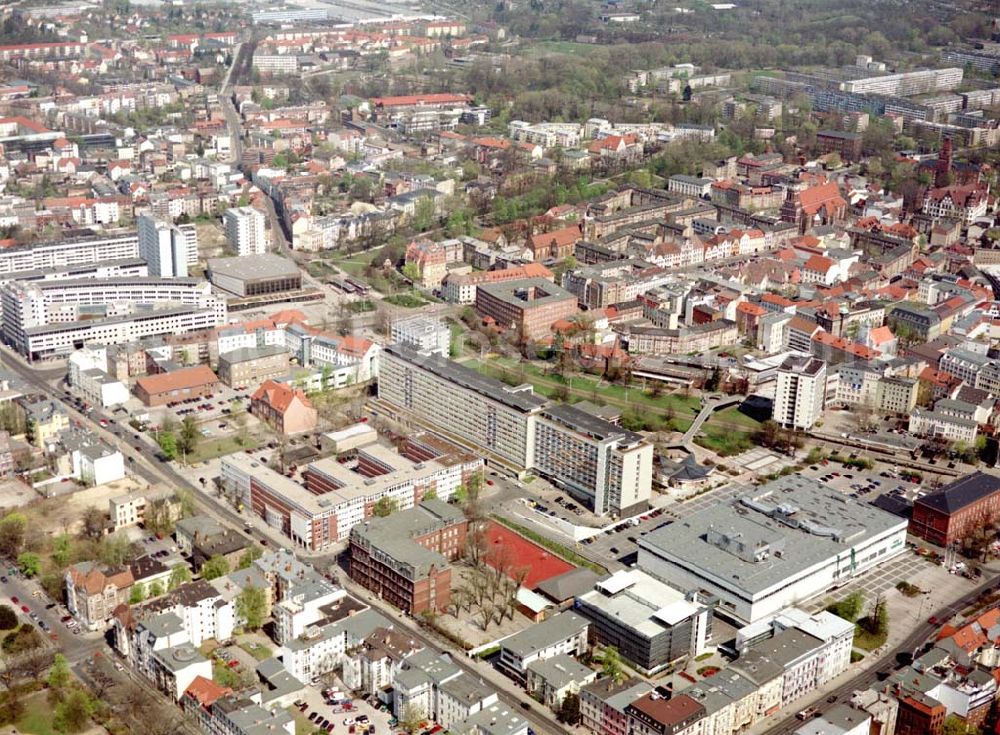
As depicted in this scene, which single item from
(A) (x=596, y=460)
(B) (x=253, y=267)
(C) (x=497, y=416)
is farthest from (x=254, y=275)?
(A) (x=596, y=460)

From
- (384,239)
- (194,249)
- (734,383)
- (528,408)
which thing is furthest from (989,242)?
(194,249)

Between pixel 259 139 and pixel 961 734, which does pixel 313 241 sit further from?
pixel 961 734

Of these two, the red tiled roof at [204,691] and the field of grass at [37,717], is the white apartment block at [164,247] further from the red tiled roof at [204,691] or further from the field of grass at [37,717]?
the red tiled roof at [204,691]

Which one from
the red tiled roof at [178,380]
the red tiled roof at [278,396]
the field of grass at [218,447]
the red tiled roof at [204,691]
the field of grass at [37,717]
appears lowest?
the field of grass at [37,717]

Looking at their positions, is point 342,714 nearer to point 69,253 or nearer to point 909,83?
point 69,253

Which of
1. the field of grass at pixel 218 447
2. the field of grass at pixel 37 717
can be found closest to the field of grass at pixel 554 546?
the field of grass at pixel 218 447

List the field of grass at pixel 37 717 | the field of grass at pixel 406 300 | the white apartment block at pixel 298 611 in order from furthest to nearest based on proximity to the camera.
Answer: the field of grass at pixel 406 300
the white apartment block at pixel 298 611
the field of grass at pixel 37 717
